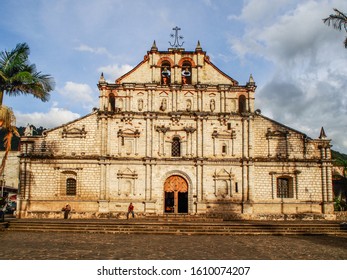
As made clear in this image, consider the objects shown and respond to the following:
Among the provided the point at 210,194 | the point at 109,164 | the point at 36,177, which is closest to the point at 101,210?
the point at 109,164

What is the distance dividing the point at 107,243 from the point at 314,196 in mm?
19731

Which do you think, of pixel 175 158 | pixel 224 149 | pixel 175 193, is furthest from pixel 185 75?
pixel 175 193

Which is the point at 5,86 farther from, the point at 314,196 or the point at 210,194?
the point at 314,196

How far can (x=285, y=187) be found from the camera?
101 feet

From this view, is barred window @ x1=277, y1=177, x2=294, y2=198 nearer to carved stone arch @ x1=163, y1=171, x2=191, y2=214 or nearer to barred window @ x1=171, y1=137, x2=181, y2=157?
carved stone arch @ x1=163, y1=171, x2=191, y2=214

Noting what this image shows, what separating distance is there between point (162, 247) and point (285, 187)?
17271mm

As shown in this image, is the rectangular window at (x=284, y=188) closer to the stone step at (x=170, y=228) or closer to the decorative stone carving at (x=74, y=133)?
the stone step at (x=170, y=228)

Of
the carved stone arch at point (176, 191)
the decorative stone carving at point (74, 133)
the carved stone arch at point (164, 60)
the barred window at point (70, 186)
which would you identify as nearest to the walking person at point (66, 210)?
the barred window at point (70, 186)

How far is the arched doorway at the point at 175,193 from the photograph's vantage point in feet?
98.9

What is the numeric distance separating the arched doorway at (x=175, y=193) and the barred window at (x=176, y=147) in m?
1.90

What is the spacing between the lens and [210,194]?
29.9 metres

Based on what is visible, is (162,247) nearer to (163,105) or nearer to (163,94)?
(163,105)

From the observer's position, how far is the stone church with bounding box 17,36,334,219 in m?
29.6

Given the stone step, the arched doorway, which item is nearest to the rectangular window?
the stone step
